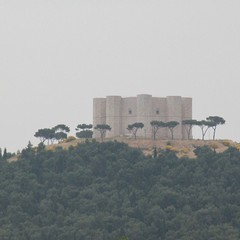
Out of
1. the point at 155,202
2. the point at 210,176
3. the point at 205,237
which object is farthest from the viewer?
the point at 210,176

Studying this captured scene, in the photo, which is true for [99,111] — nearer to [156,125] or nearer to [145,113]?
[145,113]

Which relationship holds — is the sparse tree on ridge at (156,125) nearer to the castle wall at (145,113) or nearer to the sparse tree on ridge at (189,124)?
the castle wall at (145,113)

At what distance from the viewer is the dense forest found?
344 ft

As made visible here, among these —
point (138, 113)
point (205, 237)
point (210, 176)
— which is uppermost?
point (138, 113)

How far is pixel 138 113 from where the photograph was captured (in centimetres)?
13562

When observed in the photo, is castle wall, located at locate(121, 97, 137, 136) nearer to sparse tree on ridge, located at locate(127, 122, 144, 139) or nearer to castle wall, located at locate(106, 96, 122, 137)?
castle wall, located at locate(106, 96, 122, 137)

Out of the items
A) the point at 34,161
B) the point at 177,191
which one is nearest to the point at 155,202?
the point at 177,191

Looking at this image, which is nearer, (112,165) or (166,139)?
Answer: (112,165)

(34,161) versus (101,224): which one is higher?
(34,161)

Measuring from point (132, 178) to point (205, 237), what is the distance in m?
20.3

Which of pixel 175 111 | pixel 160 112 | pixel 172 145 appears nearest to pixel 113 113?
pixel 160 112

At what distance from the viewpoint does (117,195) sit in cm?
11475

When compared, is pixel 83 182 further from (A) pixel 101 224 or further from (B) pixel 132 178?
(A) pixel 101 224

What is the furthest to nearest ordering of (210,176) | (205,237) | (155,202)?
(210,176) → (155,202) → (205,237)
